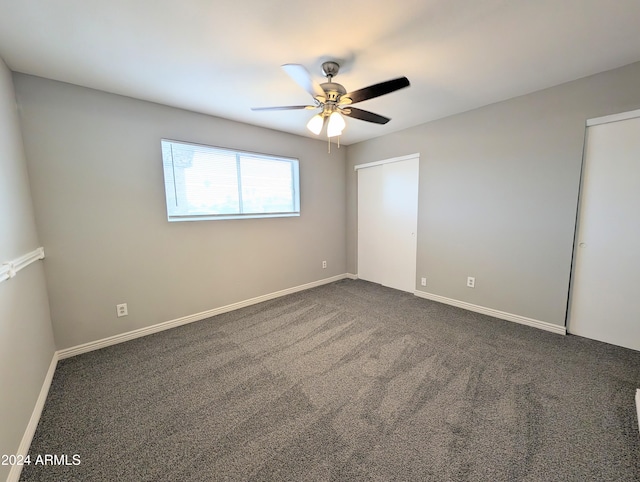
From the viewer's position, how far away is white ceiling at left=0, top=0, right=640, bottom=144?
1.42 metres

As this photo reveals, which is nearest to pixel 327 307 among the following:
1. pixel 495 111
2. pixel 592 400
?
pixel 592 400

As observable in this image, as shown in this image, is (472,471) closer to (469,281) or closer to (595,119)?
(469,281)

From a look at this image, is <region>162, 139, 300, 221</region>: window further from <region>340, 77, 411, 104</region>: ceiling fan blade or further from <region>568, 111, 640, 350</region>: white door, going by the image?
<region>568, 111, 640, 350</region>: white door

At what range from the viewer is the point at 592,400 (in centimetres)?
166

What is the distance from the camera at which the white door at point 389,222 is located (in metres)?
3.68

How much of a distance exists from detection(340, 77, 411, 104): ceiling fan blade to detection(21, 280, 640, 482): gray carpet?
206 cm

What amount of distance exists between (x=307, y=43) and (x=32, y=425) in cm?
293

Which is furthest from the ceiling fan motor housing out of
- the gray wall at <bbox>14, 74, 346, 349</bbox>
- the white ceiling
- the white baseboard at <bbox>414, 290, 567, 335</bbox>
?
the white baseboard at <bbox>414, 290, 567, 335</bbox>

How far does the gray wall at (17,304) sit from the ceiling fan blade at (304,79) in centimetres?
191

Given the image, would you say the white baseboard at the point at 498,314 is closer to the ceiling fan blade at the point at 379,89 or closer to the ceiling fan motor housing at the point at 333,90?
the ceiling fan blade at the point at 379,89

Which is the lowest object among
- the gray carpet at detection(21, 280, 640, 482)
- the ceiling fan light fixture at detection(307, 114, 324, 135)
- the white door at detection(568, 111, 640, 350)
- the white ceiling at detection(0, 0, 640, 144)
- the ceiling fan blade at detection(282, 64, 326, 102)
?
the gray carpet at detection(21, 280, 640, 482)

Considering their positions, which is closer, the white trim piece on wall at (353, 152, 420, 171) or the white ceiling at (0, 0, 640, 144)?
the white ceiling at (0, 0, 640, 144)

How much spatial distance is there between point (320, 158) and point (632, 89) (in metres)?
3.26

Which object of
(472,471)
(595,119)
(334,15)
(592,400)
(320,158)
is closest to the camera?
(472,471)
